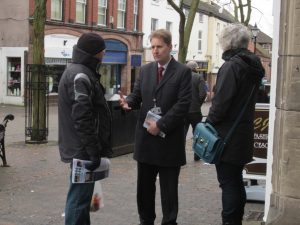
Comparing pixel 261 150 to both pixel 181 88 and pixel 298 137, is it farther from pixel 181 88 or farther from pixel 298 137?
pixel 298 137

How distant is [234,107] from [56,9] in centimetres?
2468

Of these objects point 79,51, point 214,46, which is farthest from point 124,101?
point 214,46

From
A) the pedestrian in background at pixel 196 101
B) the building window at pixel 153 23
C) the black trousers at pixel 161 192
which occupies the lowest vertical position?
the black trousers at pixel 161 192

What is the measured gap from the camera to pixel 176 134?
16.1ft

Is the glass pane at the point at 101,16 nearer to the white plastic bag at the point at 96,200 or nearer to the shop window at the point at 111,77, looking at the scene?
the shop window at the point at 111,77

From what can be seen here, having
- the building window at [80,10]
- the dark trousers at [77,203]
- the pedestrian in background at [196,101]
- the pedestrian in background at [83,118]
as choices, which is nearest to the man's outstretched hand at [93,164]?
the pedestrian in background at [83,118]

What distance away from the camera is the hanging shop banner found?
6.58 meters

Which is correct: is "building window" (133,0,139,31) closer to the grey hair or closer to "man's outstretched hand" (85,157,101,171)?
the grey hair

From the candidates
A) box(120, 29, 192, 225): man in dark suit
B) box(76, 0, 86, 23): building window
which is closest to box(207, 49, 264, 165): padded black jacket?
box(120, 29, 192, 225): man in dark suit

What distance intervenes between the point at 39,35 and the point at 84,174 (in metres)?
8.40

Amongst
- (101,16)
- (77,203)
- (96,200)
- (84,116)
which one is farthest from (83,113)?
(101,16)

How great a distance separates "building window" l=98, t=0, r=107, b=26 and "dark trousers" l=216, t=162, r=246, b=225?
2787 centimetres

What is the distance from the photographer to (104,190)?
7.10 meters

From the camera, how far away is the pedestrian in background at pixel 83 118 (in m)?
4.07
